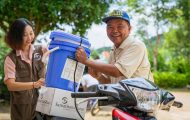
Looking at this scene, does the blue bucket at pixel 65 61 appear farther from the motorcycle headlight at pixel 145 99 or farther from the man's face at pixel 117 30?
the motorcycle headlight at pixel 145 99

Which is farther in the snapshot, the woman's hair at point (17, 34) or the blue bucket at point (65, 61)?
the woman's hair at point (17, 34)

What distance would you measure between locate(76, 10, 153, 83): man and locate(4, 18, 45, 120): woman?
71 cm

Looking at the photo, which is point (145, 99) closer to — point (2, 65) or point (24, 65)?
point (24, 65)

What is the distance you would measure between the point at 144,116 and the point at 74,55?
1182 mm

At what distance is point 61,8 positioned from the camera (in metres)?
11.3

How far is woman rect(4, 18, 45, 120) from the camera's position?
3.44 metres

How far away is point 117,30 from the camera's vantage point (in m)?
2.77

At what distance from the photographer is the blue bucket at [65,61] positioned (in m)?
3.02

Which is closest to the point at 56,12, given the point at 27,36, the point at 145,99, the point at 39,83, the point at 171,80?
the point at 27,36

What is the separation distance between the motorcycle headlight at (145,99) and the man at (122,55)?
0.70 m

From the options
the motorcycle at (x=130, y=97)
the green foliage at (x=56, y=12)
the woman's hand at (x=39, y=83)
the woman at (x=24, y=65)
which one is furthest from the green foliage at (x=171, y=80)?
the motorcycle at (x=130, y=97)

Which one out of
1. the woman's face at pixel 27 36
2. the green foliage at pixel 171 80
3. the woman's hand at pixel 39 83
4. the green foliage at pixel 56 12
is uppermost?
the green foliage at pixel 56 12

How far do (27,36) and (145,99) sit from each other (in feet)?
5.98

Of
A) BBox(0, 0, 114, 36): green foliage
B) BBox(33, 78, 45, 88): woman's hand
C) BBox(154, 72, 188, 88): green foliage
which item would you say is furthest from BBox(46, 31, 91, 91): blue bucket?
BBox(154, 72, 188, 88): green foliage
